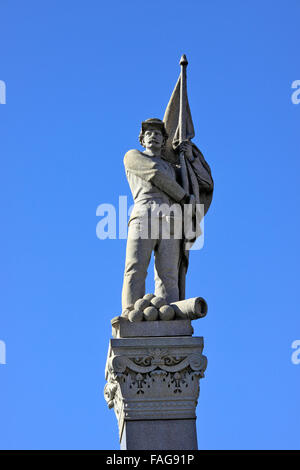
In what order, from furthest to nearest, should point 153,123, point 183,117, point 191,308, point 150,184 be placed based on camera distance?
point 183,117 < point 153,123 < point 150,184 < point 191,308

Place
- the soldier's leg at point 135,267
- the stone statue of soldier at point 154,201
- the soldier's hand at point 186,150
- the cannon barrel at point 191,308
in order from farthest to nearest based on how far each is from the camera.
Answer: the soldier's hand at point 186,150, the stone statue of soldier at point 154,201, the soldier's leg at point 135,267, the cannon barrel at point 191,308

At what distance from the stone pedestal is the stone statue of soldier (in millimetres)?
659

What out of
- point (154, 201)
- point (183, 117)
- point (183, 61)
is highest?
point (183, 61)

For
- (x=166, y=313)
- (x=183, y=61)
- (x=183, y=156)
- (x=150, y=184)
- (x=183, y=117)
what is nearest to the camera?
(x=166, y=313)

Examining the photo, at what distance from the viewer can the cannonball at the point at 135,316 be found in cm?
2017

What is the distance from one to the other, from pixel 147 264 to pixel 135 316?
1193mm

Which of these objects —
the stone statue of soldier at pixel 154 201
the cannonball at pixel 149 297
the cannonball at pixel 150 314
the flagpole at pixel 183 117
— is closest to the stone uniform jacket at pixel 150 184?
the stone statue of soldier at pixel 154 201

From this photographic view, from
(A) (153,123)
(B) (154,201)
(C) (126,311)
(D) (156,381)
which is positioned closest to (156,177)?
(B) (154,201)

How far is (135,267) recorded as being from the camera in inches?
822

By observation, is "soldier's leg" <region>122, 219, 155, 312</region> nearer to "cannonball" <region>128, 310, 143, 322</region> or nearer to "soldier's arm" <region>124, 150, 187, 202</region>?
"cannonball" <region>128, 310, 143, 322</region>

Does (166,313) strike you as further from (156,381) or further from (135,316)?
(156,381)

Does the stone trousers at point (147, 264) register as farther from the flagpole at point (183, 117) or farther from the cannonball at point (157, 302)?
the flagpole at point (183, 117)

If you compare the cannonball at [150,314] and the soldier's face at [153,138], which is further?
the soldier's face at [153,138]
